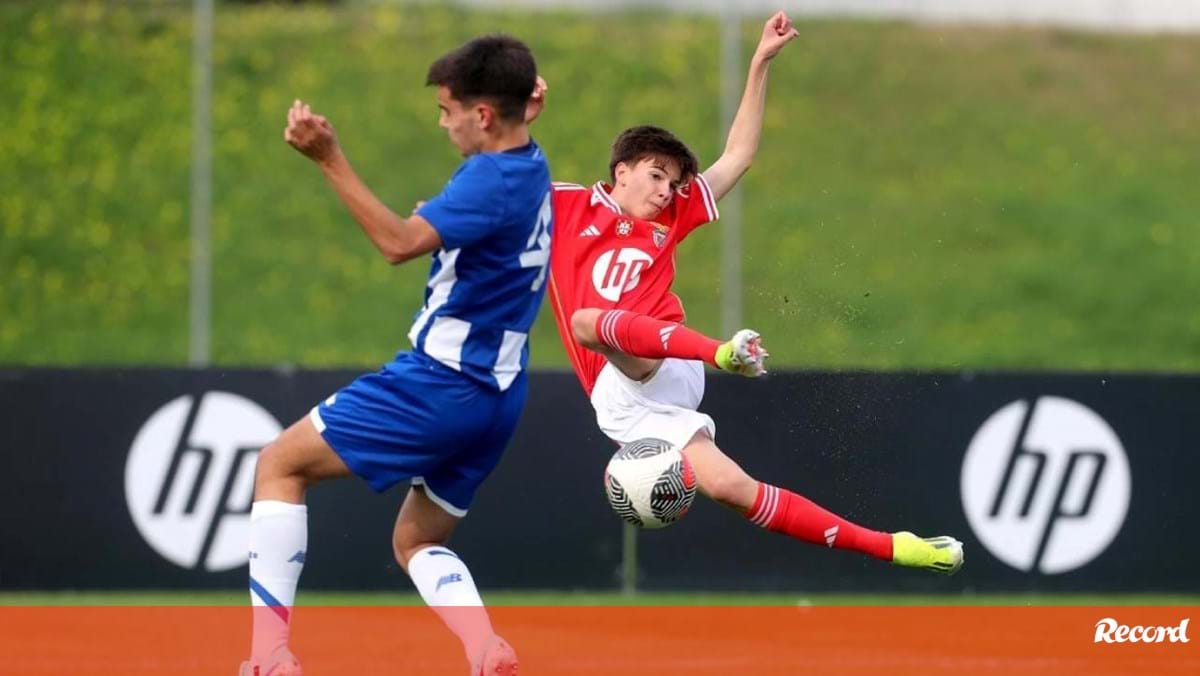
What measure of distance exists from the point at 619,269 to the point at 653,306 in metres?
0.20

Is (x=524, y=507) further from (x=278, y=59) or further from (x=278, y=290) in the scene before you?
(x=278, y=59)

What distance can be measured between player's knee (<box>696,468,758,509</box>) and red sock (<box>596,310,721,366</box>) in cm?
55

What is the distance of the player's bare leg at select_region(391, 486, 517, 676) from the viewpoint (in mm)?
5824

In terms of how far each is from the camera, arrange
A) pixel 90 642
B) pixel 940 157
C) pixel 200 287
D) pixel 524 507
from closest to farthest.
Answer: pixel 90 642 < pixel 524 507 < pixel 200 287 < pixel 940 157

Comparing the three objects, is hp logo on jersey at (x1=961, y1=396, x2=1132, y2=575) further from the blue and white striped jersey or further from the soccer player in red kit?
the blue and white striped jersey

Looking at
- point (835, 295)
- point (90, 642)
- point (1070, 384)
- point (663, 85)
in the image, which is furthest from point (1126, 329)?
point (90, 642)

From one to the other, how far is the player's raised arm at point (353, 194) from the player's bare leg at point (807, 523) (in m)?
1.86

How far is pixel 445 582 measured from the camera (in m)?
6.06

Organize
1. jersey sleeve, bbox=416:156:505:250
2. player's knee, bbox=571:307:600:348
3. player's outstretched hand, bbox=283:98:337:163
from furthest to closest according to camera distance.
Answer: player's knee, bbox=571:307:600:348 < jersey sleeve, bbox=416:156:505:250 < player's outstretched hand, bbox=283:98:337:163

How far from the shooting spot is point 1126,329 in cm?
1850

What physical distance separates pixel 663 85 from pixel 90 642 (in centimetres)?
1231

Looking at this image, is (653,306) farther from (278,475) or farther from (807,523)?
(278,475)

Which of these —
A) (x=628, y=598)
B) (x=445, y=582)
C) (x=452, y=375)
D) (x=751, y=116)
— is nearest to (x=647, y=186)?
(x=751, y=116)

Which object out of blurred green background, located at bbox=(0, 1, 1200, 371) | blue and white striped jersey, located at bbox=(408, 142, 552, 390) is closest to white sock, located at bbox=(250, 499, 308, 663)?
blue and white striped jersey, located at bbox=(408, 142, 552, 390)
